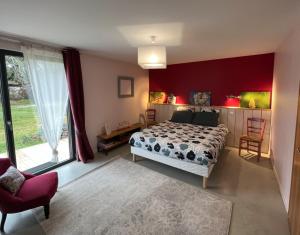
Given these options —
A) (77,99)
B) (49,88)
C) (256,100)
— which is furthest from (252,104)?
(49,88)

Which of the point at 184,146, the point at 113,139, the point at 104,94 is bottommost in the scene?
the point at 113,139

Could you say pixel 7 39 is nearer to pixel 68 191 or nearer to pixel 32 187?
pixel 32 187

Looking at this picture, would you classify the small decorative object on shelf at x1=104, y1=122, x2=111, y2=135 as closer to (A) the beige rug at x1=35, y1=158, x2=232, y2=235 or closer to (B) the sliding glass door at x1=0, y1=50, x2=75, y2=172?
(B) the sliding glass door at x1=0, y1=50, x2=75, y2=172

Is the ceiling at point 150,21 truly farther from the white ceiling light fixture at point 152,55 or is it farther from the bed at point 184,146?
the bed at point 184,146

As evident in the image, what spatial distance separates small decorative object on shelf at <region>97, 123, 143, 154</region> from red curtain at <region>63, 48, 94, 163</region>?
39 cm

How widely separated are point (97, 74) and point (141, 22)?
2.15m

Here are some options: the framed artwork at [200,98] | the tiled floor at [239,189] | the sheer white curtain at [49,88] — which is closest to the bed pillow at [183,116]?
the framed artwork at [200,98]

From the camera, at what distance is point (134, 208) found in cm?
215

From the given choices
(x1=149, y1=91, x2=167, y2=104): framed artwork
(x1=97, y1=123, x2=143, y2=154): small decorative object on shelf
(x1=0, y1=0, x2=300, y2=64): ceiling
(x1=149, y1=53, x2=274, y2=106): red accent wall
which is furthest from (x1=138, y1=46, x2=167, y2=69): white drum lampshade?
(x1=149, y1=91, x2=167, y2=104): framed artwork

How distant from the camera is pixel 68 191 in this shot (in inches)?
98.7

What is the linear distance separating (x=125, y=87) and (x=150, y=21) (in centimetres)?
280

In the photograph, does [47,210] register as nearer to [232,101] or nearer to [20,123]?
[20,123]

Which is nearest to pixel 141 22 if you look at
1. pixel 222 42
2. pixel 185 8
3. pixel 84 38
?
pixel 185 8

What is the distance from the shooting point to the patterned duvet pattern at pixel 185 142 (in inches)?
103
